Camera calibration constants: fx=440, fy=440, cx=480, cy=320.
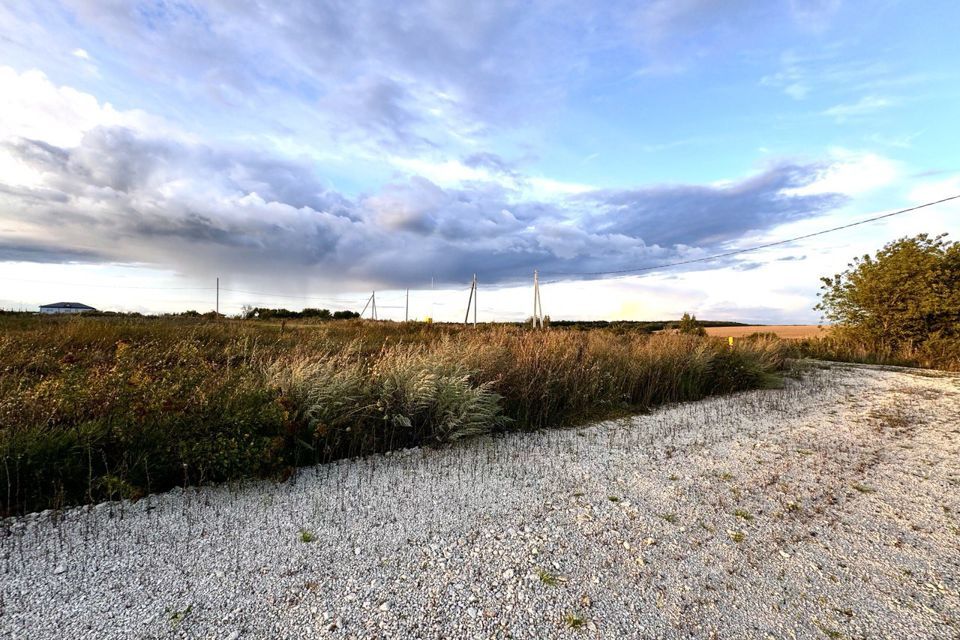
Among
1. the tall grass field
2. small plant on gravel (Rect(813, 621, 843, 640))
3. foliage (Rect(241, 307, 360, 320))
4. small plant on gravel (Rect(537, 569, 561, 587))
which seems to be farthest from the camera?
foliage (Rect(241, 307, 360, 320))

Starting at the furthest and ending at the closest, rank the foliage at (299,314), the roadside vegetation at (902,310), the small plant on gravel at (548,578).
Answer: the foliage at (299,314), the roadside vegetation at (902,310), the small plant on gravel at (548,578)

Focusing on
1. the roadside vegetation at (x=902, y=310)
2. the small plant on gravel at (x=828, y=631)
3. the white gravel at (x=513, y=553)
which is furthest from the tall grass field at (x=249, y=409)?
the roadside vegetation at (x=902, y=310)

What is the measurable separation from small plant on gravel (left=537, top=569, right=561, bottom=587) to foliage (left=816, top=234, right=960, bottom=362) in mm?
17179

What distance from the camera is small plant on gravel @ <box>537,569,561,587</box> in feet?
8.12

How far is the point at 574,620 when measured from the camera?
2.19 m

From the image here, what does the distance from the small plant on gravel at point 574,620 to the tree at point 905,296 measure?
17.7m

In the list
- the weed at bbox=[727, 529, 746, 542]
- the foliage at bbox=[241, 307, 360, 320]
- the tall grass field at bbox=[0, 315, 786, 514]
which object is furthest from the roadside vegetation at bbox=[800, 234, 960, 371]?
the foliage at bbox=[241, 307, 360, 320]

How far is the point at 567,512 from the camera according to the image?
10.9 feet

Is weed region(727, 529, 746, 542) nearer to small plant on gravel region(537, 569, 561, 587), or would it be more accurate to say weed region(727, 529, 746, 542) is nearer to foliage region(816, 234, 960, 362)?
small plant on gravel region(537, 569, 561, 587)

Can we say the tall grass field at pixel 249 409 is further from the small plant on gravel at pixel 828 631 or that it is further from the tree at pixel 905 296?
the tree at pixel 905 296

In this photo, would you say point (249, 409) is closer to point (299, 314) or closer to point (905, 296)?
point (905, 296)

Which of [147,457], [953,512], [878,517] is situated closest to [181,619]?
[147,457]

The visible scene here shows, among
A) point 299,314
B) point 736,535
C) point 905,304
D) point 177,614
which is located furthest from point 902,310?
point 299,314

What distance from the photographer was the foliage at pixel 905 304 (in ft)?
44.7
